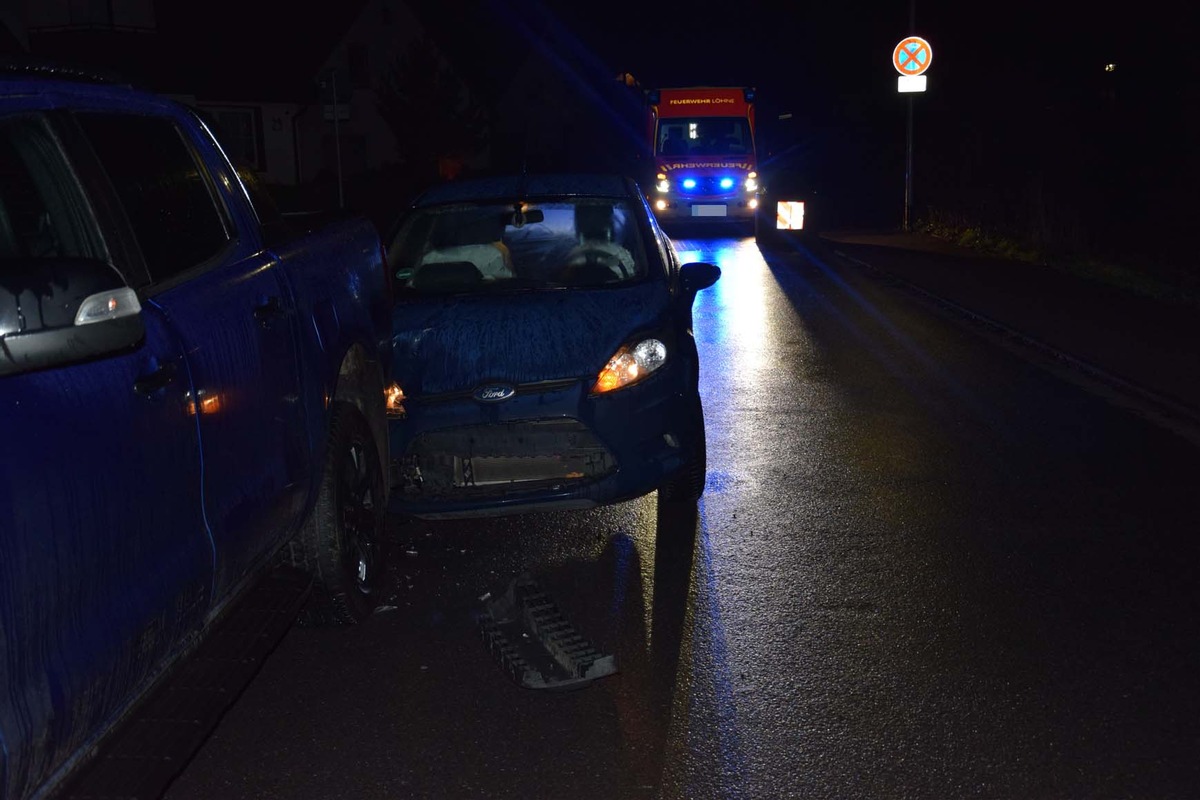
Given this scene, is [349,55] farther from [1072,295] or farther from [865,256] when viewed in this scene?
[1072,295]

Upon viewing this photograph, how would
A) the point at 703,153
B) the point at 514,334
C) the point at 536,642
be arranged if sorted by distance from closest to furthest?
the point at 536,642 → the point at 514,334 → the point at 703,153

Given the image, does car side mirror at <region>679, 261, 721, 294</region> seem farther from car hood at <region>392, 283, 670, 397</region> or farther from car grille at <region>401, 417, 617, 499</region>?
car grille at <region>401, 417, 617, 499</region>

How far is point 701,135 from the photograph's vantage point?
29031 millimetres

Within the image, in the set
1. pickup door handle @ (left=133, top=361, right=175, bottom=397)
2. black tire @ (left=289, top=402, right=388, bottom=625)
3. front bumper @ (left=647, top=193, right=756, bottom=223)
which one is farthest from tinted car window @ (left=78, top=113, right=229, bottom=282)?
front bumper @ (left=647, top=193, right=756, bottom=223)

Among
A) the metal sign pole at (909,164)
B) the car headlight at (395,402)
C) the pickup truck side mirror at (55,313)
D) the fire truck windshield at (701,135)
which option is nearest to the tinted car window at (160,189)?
the pickup truck side mirror at (55,313)

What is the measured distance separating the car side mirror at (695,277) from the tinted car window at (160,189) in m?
3.51

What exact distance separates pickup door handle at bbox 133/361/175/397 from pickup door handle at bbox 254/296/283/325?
0.90 metres

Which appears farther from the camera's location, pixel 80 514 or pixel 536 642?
pixel 536 642

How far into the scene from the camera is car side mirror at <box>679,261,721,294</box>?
7.65 metres

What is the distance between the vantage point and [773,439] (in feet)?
28.8

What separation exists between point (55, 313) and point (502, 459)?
3.81 meters

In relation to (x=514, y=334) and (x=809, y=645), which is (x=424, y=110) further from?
(x=809, y=645)

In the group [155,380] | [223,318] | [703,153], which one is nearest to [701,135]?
[703,153]

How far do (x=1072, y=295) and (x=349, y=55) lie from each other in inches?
1912
